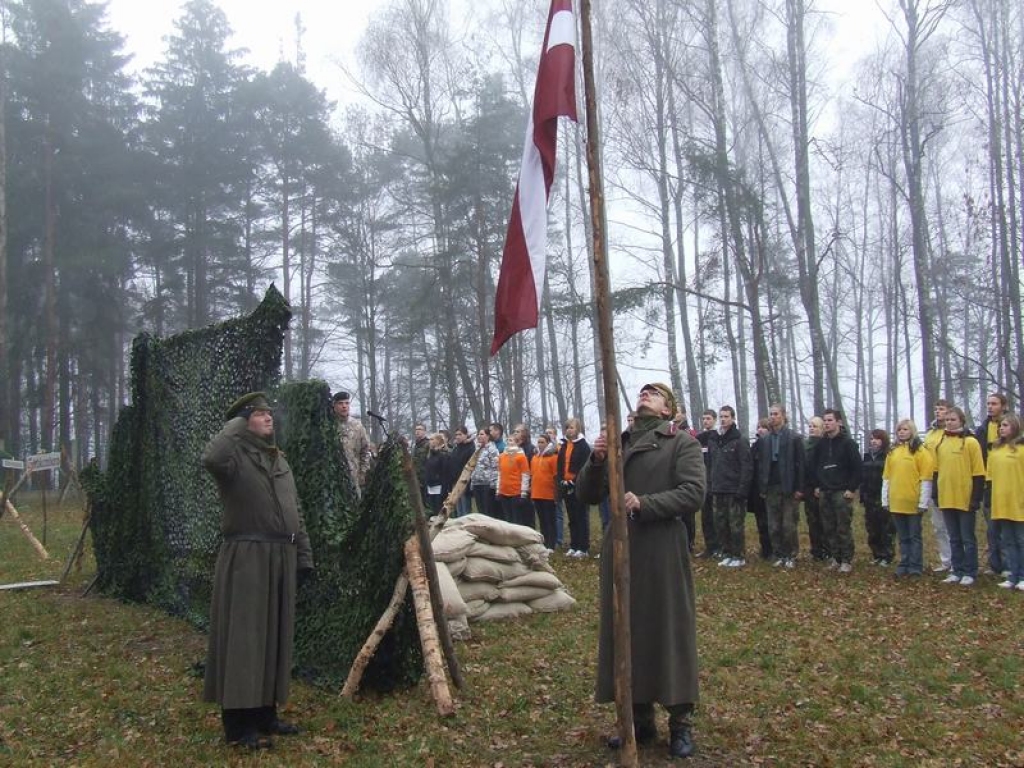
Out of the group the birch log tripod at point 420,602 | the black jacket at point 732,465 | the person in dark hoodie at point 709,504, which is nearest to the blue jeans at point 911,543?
the black jacket at point 732,465

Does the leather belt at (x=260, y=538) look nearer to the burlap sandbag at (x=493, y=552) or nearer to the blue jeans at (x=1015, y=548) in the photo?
the burlap sandbag at (x=493, y=552)

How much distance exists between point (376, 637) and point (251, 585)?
4.12 ft

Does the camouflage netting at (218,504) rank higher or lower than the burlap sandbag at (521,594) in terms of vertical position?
higher

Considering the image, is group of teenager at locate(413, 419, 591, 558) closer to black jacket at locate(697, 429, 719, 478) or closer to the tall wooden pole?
black jacket at locate(697, 429, 719, 478)

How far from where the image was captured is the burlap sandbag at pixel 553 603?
9602mm

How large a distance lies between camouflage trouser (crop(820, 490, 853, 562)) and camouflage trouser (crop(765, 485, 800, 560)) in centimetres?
50

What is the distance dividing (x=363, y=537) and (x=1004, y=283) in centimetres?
2158

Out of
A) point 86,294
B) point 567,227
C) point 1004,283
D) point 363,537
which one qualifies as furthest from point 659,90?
point 363,537

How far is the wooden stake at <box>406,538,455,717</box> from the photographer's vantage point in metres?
5.98

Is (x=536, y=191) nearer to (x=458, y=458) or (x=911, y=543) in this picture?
(x=911, y=543)

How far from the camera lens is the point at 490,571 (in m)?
9.41

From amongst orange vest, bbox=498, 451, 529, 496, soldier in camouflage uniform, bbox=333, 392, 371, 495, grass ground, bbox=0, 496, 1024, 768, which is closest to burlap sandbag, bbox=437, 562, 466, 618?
grass ground, bbox=0, 496, 1024, 768

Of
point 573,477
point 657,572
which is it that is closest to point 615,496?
point 657,572

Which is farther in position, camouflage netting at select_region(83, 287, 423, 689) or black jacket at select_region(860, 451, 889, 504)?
black jacket at select_region(860, 451, 889, 504)
